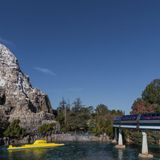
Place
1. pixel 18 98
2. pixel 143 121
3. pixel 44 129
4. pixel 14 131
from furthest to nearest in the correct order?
pixel 18 98
pixel 44 129
pixel 14 131
pixel 143 121

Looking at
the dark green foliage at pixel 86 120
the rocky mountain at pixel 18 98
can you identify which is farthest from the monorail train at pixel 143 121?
the rocky mountain at pixel 18 98

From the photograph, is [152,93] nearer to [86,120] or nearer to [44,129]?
[86,120]

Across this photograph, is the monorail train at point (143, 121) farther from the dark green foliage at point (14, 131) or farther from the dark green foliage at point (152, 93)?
the dark green foliage at point (152, 93)

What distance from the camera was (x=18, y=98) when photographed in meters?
146

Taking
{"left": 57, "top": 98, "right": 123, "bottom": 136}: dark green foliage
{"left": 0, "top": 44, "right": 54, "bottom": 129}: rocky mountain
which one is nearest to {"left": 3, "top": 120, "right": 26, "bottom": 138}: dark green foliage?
{"left": 0, "top": 44, "right": 54, "bottom": 129}: rocky mountain

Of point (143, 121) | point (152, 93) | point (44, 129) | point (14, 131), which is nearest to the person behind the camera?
point (143, 121)

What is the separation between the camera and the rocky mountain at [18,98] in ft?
454

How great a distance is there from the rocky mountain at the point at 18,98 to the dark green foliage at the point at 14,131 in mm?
7124

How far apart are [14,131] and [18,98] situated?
2661cm

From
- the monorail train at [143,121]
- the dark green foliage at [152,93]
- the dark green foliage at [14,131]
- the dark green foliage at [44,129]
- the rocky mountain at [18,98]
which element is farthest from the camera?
the dark green foliage at [152,93]

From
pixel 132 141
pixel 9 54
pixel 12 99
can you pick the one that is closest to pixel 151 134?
pixel 132 141

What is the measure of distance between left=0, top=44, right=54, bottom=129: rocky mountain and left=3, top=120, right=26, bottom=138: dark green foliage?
7.12 m

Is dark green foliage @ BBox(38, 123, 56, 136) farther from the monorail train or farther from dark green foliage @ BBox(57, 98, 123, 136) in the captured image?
the monorail train

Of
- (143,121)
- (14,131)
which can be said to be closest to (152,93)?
(14,131)
